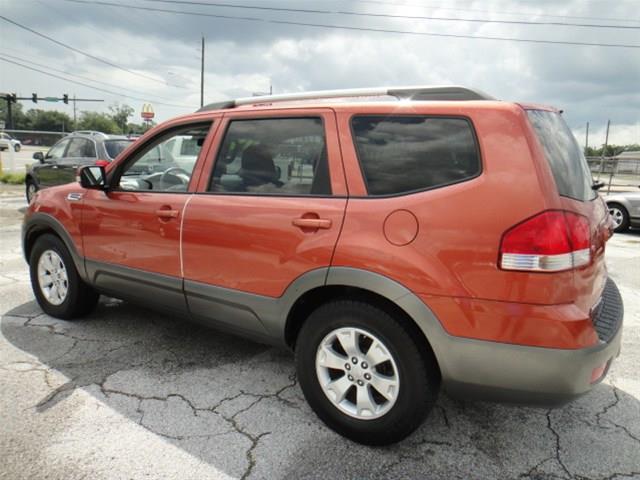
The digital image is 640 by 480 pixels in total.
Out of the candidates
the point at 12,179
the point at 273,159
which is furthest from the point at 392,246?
the point at 12,179

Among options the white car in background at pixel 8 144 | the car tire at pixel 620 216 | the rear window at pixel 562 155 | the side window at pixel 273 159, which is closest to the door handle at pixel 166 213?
the side window at pixel 273 159

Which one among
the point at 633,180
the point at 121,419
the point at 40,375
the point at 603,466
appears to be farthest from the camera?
the point at 633,180

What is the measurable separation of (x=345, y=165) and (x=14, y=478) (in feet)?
6.87

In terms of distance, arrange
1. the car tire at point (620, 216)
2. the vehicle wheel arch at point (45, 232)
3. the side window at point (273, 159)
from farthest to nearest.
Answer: the car tire at point (620, 216)
the vehicle wheel arch at point (45, 232)
the side window at point (273, 159)

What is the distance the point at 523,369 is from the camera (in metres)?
1.99

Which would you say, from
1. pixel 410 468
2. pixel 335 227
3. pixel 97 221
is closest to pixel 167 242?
pixel 97 221

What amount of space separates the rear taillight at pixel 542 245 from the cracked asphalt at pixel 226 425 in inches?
41.1

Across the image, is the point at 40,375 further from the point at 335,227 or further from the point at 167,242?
the point at 335,227

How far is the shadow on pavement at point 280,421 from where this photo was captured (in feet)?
7.46

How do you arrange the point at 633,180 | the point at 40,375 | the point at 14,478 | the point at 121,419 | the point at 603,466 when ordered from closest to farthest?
the point at 14,478 → the point at 603,466 → the point at 121,419 → the point at 40,375 → the point at 633,180

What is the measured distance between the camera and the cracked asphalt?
2.24 meters

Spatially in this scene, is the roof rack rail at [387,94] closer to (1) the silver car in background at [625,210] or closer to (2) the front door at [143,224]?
(2) the front door at [143,224]

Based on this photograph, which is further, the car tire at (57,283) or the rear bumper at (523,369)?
the car tire at (57,283)

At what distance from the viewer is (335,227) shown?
2.34 m
